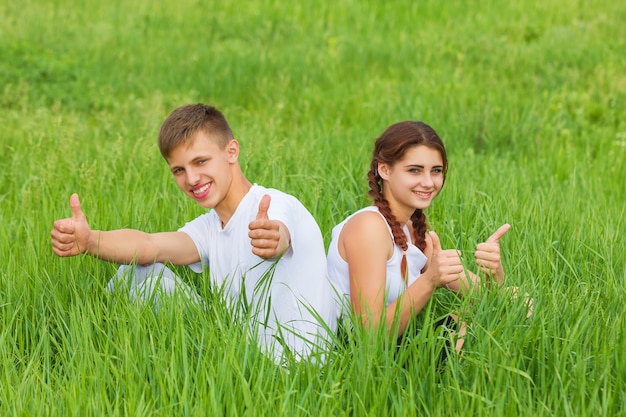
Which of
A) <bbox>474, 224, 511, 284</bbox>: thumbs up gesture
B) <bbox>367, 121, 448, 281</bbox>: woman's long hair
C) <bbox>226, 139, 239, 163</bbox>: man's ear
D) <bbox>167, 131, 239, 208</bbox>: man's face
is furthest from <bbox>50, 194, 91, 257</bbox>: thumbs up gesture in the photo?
<bbox>474, 224, 511, 284</bbox>: thumbs up gesture

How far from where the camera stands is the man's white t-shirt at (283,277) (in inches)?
116

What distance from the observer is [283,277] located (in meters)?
3.00

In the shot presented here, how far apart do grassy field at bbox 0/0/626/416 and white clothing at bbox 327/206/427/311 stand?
0.16 metres

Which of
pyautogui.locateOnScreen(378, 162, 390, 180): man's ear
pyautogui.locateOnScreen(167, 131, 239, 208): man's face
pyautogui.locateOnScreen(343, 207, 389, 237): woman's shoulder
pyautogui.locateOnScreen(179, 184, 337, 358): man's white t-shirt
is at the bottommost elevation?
pyautogui.locateOnScreen(179, 184, 337, 358): man's white t-shirt

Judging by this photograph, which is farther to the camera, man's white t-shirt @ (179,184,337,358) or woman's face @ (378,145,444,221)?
woman's face @ (378,145,444,221)

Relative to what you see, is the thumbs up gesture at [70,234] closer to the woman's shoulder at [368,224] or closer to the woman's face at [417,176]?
the woman's shoulder at [368,224]

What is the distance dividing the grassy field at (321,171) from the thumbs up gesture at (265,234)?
0.28 meters

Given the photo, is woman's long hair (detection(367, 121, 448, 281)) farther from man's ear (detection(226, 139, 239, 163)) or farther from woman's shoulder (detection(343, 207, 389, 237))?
man's ear (detection(226, 139, 239, 163))

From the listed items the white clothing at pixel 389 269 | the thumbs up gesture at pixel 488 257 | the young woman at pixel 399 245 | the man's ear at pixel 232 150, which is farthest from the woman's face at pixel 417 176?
the man's ear at pixel 232 150

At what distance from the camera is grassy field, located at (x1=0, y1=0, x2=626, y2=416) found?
2539 millimetres

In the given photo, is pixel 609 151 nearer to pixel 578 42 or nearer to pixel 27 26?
pixel 578 42

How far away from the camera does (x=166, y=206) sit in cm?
402

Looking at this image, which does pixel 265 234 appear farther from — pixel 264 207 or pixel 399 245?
pixel 399 245

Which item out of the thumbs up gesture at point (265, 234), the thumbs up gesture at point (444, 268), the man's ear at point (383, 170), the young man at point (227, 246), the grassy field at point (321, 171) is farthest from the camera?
the man's ear at point (383, 170)
